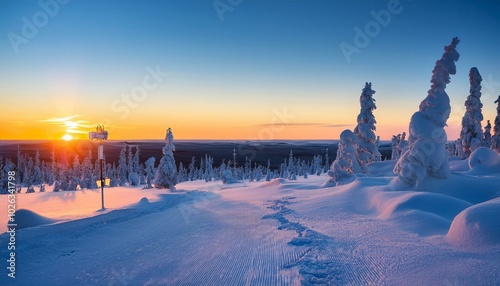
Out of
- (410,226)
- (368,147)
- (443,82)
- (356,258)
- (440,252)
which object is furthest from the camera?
(368,147)

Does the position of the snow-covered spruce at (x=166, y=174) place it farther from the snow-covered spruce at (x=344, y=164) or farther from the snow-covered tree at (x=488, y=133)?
the snow-covered tree at (x=488, y=133)

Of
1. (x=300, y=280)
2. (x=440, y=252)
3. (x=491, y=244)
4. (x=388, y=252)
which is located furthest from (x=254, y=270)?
(x=491, y=244)

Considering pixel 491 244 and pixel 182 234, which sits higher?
pixel 491 244

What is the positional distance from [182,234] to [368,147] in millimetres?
27029

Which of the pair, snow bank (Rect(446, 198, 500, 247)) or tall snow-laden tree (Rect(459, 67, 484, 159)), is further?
tall snow-laden tree (Rect(459, 67, 484, 159))

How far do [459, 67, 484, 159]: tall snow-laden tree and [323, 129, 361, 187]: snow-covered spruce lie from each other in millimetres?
20407

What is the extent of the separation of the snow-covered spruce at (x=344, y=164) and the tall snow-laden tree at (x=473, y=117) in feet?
67.0

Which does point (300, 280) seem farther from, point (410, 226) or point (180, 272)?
point (410, 226)

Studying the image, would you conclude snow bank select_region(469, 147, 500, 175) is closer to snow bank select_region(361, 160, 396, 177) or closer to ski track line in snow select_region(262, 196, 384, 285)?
snow bank select_region(361, 160, 396, 177)

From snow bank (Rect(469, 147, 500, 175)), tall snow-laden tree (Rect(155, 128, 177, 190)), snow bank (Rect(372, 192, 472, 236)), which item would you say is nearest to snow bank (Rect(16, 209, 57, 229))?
snow bank (Rect(372, 192, 472, 236))

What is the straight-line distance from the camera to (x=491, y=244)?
5.69 metres

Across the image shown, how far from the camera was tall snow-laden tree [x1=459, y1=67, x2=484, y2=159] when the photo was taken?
3462 centimetres

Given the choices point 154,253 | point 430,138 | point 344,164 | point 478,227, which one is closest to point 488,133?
point 344,164

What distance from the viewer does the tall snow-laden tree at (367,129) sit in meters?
30.7
